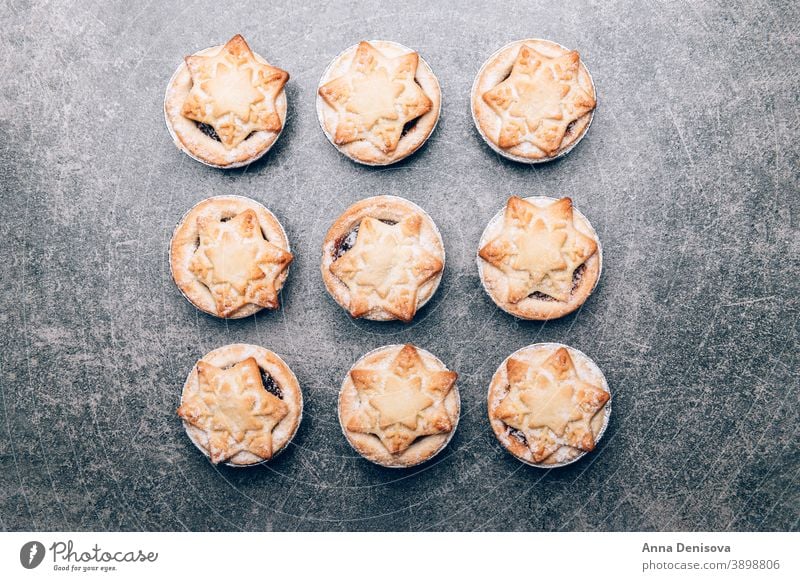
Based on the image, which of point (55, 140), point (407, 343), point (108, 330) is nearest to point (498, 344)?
point (407, 343)

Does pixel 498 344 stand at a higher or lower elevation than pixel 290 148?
lower

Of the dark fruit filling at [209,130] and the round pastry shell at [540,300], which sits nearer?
the round pastry shell at [540,300]

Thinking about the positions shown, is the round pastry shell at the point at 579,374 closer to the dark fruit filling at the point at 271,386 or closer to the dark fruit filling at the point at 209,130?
the dark fruit filling at the point at 271,386

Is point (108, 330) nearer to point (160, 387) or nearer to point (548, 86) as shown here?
point (160, 387)

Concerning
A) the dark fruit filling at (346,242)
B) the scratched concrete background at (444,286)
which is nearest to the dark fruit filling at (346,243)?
the dark fruit filling at (346,242)

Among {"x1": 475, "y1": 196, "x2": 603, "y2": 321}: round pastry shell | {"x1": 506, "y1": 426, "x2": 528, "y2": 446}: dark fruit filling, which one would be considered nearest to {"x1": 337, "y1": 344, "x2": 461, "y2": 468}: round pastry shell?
{"x1": 506, "y1": 426, "x2": 528, "y2": 446}: dark fruit filling

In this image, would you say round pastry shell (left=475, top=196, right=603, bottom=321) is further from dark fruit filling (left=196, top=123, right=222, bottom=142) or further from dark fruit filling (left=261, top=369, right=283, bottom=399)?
dark fruit filling (left=196, top=123, right=222, bottom=142)
